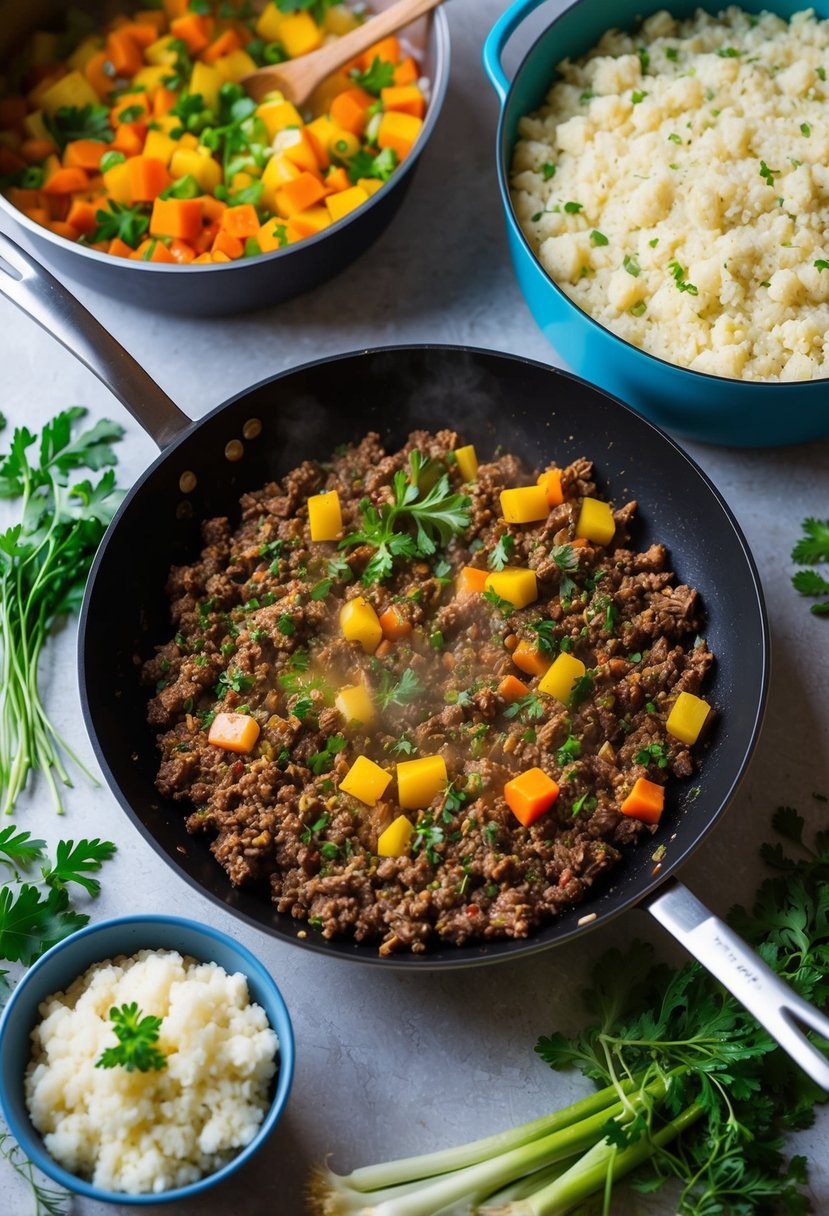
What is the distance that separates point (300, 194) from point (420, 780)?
6.18 feet

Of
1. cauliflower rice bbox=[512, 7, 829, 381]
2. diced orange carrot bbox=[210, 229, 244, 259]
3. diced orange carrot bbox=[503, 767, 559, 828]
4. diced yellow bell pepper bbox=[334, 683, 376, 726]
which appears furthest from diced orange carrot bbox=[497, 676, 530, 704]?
diced orange carrot bbox=[210, 229, 244, 259]

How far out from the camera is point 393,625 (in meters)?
3.11

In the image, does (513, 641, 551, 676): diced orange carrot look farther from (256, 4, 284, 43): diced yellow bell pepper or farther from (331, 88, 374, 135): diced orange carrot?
(256, 4, 284, 43): diced yellow bell pepper

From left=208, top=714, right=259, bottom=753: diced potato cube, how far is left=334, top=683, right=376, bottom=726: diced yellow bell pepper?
221mm

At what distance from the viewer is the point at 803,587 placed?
11.3 feet

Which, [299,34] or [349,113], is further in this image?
[299,34]

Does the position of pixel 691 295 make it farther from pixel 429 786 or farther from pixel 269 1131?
pixel 269 1131

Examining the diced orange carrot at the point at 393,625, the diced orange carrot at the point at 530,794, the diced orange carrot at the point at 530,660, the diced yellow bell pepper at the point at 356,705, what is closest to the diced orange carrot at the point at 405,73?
the diced orange carrot at the point at 393,625

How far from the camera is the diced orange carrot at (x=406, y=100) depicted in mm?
3777

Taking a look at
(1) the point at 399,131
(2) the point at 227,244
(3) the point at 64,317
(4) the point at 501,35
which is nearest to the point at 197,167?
(2) the point at 227,244

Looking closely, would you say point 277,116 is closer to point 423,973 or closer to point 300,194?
point 300,194

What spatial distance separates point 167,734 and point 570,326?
159 cm

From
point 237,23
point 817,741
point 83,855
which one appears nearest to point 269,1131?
point 83,855

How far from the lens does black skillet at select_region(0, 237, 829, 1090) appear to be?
2.72 meters
